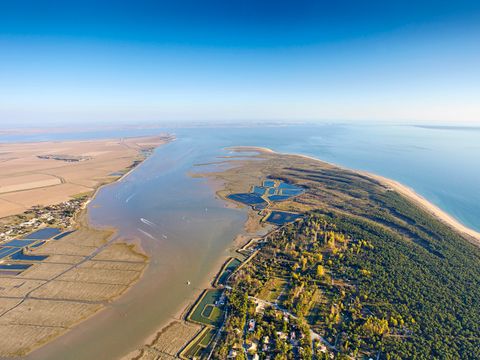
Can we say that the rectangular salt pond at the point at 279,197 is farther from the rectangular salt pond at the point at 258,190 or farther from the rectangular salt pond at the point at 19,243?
the rectangular salt pond at the point at 19,243

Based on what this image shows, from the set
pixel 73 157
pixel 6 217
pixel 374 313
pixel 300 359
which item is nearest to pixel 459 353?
pixel 374 313

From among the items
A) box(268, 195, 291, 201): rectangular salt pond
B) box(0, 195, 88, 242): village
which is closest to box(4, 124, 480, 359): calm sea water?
box(0, 195, 88, 242): village

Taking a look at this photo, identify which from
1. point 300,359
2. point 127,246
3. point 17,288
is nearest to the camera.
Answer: point 300,359

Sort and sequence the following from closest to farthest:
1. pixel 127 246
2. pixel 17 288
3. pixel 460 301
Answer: pixel 460 301
pixel 17 288
pixel 127 246

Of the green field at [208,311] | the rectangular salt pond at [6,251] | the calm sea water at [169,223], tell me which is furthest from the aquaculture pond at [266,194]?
the rectangular salt pond at [6,251]

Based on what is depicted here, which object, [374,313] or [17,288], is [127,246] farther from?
[374,313]

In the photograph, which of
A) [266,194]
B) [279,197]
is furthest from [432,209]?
[266,194]

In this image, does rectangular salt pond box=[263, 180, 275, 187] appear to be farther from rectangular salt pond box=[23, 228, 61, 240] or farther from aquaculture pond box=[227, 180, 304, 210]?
rectangular salt pond box=[23, 228, 61, 240]

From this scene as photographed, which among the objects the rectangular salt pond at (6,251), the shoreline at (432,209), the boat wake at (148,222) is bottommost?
the shoreline at (432,209)
